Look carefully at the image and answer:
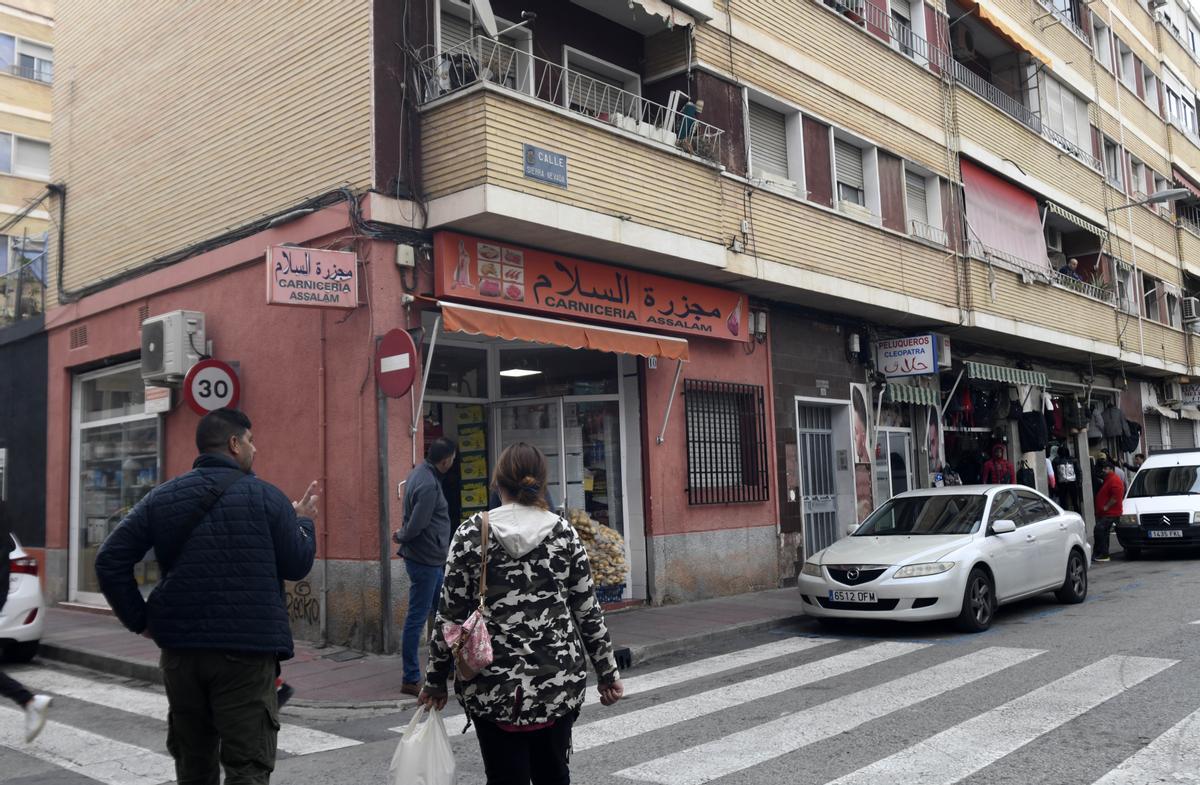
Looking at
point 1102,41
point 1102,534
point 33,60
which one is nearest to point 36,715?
point 1102,534

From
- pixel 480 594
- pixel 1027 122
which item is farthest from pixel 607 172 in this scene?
pixel 1027 122

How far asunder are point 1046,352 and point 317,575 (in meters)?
17.4

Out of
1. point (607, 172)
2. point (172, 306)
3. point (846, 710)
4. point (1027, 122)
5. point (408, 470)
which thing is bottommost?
point (846, 710)

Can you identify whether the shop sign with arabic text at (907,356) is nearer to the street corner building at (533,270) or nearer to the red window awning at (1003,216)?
the street corner building at (533,270)

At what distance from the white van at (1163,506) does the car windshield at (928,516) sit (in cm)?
826

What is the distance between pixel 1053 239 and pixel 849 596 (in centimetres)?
1702

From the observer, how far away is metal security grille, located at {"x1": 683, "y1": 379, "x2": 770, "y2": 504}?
12906mm

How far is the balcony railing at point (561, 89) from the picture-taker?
33.3ft

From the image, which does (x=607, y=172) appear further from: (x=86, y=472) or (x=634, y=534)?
(x=86, y=472)

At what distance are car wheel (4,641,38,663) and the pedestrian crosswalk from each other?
45.6 inches

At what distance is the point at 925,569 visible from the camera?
9.63 m

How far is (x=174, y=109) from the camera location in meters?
12.6

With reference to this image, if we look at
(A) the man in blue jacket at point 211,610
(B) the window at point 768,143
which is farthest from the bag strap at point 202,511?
(B) the window at point 768,143

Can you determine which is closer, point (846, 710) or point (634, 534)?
point (846, 710)
